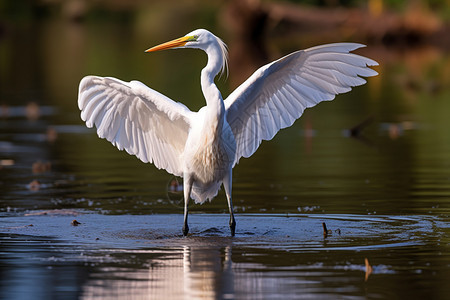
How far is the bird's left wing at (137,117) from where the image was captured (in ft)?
34.4

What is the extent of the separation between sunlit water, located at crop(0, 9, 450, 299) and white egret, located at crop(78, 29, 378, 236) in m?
0.68

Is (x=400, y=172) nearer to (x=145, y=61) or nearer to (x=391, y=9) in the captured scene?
(x=145, y=61)

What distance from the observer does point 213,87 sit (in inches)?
396

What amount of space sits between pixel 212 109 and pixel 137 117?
134cm

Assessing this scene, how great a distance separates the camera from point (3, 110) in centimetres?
2350

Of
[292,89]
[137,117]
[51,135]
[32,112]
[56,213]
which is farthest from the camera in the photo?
[32,112]

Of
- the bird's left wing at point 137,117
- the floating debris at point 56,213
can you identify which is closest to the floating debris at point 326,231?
the bird's left wing at point 137,117

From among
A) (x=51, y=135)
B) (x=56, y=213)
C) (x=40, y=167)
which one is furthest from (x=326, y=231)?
(x=51, y=135)

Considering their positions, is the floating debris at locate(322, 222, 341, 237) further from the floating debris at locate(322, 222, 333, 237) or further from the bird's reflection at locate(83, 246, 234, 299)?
the bird's reflection at locate(83, 246, 234, 299)

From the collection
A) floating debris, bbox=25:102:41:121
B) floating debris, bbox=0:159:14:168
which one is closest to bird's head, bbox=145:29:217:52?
floating debris, bbox=0:159:14:168

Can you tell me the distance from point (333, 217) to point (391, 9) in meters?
42.2

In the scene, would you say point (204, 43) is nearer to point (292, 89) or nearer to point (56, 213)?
point (292, 89)

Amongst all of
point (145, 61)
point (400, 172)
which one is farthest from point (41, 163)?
point (145, 61)

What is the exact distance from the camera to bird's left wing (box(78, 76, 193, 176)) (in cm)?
1049
